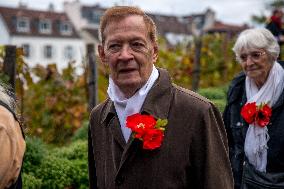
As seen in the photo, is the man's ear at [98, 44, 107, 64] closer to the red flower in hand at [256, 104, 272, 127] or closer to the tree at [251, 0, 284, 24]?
the red flower in hand at [256, 104, 272, 127]

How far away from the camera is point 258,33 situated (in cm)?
382

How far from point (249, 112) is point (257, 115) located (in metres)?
0.10

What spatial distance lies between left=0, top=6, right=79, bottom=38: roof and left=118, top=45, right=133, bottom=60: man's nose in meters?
48.7

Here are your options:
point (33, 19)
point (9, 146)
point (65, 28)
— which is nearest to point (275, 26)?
point (9, 146)

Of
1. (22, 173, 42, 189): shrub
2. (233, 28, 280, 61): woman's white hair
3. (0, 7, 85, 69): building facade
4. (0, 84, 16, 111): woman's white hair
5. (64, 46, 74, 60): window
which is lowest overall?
(64, 46, 74, 60): window

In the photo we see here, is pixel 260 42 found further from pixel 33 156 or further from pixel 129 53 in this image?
pixel 33 156

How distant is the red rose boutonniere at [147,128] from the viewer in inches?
89.4

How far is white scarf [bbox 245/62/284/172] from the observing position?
3592 mm

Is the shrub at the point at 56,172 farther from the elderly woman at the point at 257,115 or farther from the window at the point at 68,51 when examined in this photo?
the window at the point at 68,51

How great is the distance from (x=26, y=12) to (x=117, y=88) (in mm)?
52047

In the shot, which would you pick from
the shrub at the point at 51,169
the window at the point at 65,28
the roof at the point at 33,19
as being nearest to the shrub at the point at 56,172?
the shrub at the point at 51,169

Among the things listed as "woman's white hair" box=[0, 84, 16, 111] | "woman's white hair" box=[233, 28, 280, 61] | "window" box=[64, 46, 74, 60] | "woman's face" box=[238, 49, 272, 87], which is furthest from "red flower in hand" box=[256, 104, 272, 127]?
"window" box=[64, 46, 74, 60]

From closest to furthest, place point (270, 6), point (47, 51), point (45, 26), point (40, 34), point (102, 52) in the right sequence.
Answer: point (102, 52)
point (270, 6)
point (40, 34)
point (47, 51)
point (45, 26)

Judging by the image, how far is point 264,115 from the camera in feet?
11.8
